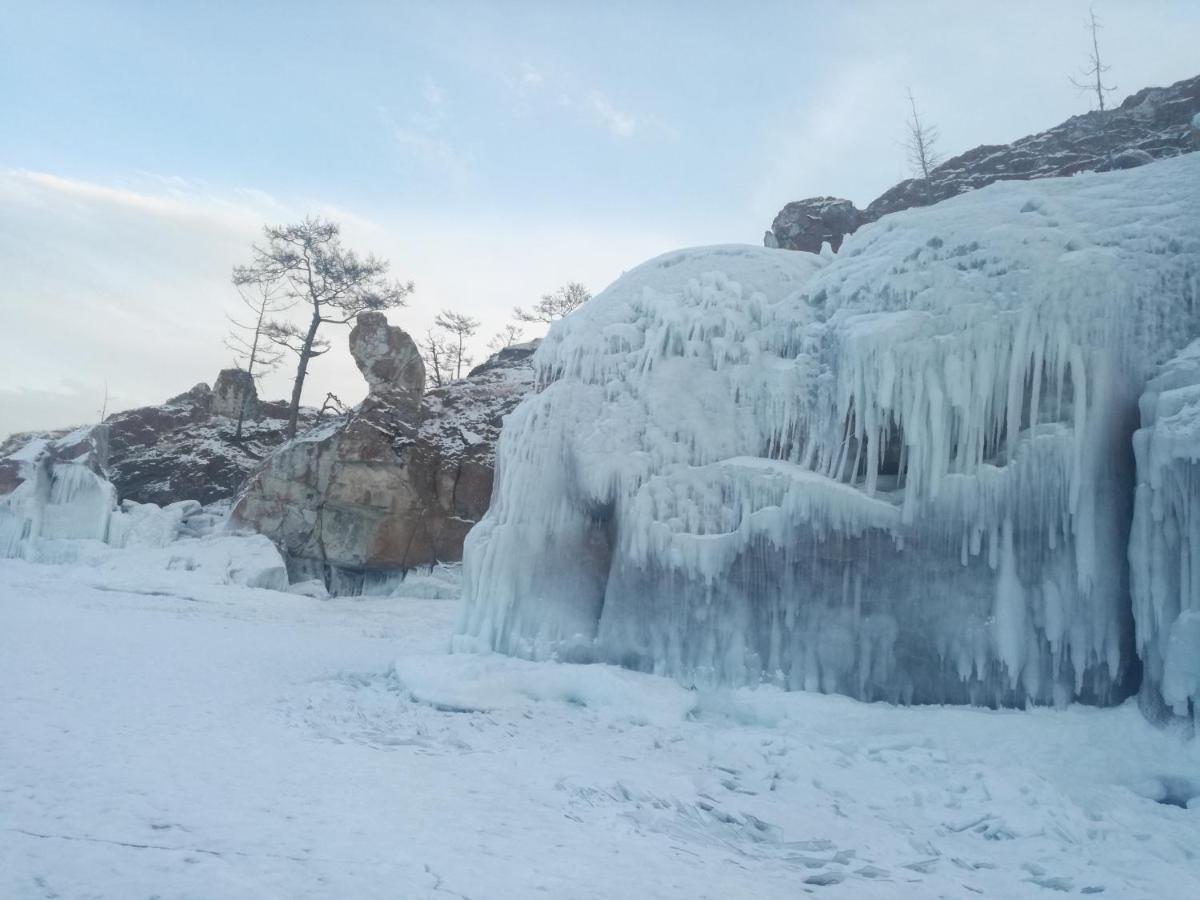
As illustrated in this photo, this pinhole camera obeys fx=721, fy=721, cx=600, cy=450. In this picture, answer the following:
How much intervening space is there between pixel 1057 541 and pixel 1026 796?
2624mm

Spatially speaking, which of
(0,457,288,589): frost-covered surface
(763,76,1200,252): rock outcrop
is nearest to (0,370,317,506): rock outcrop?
(0,457,288,589): frost-covered surface

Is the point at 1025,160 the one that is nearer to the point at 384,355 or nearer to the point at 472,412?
the point at 472,412

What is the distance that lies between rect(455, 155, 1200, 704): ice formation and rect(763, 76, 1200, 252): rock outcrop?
42.3ft

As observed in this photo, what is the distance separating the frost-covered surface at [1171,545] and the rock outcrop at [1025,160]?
16.5m

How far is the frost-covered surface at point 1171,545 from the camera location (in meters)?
5.86

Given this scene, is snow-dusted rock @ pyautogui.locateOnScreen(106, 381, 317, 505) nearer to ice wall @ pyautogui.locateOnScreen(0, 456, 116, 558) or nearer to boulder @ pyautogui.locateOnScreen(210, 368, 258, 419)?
boulder @ pyautogui.locateOnScreen(210, 368, 258, 419)

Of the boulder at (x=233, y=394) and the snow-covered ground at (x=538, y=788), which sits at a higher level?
the boulder at (x=233, y=394)

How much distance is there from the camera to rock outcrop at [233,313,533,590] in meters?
18.5

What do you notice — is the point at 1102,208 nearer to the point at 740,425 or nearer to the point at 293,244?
the point at 740,425

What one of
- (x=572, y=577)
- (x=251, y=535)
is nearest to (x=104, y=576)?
(x=251, y=535)

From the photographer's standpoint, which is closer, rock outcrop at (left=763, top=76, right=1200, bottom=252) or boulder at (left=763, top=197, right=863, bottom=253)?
rock outcrop at (left=763, top=76, right=1200, bottom=252)

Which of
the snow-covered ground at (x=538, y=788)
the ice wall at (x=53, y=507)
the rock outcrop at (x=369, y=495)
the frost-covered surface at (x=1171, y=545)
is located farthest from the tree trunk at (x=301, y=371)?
the frost-covered surface at (x=1171, y=545)

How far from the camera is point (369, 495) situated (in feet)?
60.5

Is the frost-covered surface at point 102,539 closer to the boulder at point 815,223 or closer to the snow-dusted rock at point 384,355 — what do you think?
the snow-dusted rock at point 384,355
